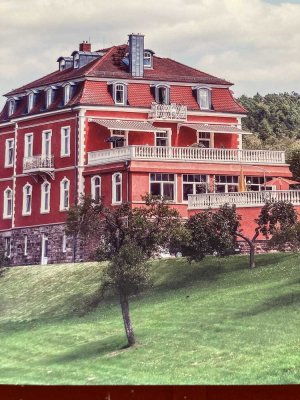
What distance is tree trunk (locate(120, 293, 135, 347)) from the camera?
11.2 metres

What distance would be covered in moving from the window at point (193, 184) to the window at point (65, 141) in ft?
4.29

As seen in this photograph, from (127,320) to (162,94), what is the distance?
8.08ft

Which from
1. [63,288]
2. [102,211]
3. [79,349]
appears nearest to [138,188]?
[102,211]

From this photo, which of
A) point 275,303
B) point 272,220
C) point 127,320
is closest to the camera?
point 127,320

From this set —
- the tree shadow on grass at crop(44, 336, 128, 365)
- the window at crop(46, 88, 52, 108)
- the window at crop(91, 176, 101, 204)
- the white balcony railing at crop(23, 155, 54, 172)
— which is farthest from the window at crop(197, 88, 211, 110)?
the tree shadow on grass at crop(44, 336, 128, 365)

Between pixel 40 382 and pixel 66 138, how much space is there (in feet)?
9.57

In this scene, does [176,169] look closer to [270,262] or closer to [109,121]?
[109,121]

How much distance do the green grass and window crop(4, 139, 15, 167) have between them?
117 centimetres

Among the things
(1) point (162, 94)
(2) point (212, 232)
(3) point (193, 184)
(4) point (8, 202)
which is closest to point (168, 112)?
(1) point (162, 94)

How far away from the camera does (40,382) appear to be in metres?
10.2

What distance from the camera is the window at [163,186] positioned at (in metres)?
12.3

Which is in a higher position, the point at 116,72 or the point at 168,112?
the point at 116,72

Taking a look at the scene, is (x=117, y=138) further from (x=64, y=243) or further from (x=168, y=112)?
(x=64, y=243)

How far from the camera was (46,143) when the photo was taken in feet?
39.9
